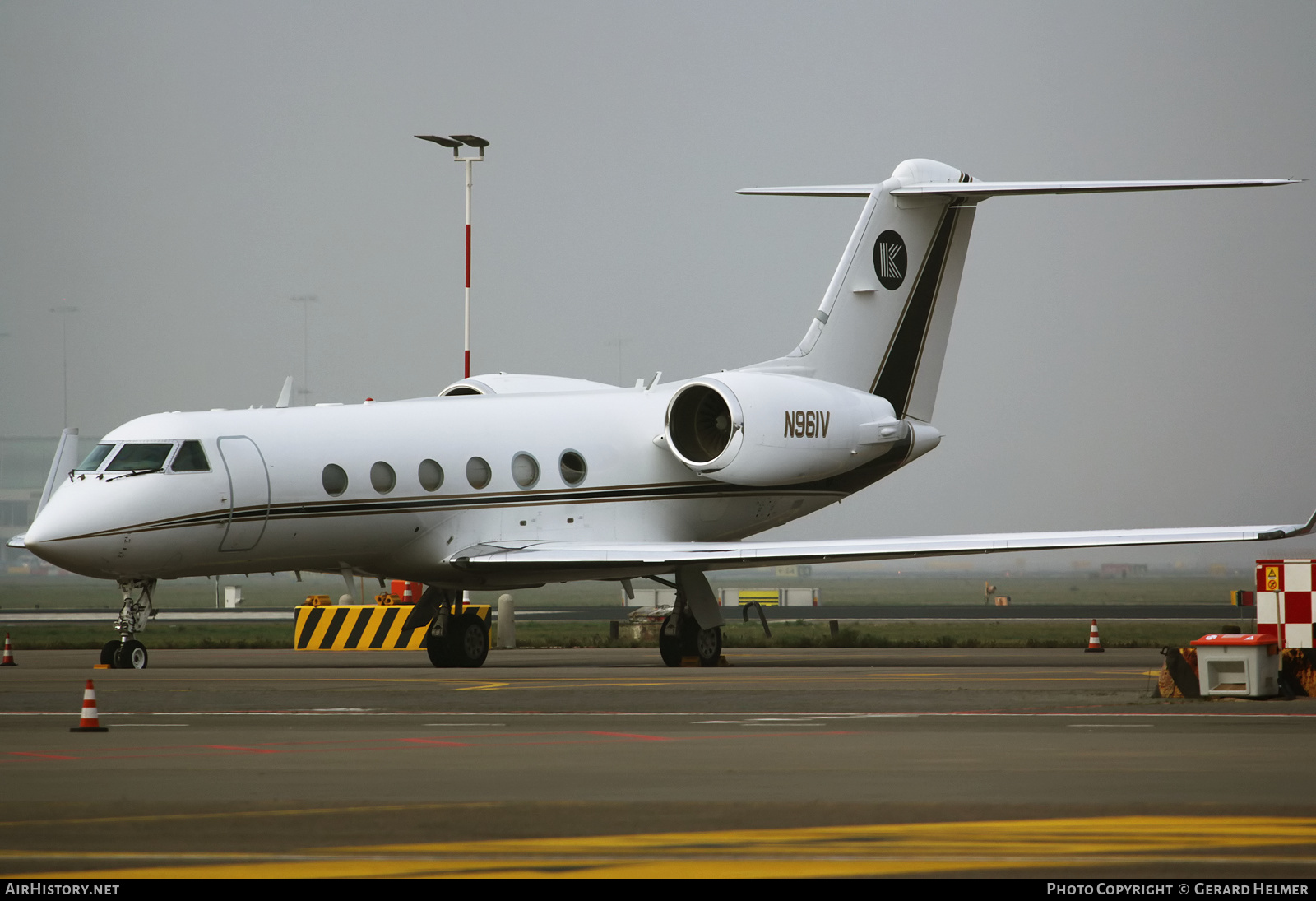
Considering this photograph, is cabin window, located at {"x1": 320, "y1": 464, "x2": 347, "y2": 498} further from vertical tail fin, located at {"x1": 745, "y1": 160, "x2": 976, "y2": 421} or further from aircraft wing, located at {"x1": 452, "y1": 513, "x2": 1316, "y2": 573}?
vertical tail fin, located at {"x1": 745, "y1": 160, "x2": 976, "y2": 421}

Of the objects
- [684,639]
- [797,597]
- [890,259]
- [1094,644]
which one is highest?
[890,259]

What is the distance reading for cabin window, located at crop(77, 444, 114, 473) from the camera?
23578 mm

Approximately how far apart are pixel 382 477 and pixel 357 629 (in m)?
6.81

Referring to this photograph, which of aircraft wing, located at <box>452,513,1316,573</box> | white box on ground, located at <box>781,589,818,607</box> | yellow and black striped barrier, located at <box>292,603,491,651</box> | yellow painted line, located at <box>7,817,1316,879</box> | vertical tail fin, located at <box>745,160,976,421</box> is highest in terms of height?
vertical tail fin, located at <box>745,160,976,421</box>

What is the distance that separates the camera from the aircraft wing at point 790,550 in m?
23.8

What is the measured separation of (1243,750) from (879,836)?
4651 mm

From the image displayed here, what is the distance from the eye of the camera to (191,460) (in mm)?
23578

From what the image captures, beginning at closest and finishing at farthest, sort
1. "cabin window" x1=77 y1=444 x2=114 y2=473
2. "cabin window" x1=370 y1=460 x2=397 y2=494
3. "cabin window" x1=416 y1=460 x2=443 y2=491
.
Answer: "cabin window" x1=77 y1=444 x2=114 y2=473
"cabin window" x1=370 y1=460 x2=397 y2=494
"cabin window" x1=416 y1=460 x2=443 y2=491

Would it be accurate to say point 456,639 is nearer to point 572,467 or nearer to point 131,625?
point 572,467

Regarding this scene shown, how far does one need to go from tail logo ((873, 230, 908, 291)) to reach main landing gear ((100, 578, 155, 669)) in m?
12.9

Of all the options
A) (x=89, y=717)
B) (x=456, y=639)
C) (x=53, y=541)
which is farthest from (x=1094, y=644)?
(x=89, y=717)

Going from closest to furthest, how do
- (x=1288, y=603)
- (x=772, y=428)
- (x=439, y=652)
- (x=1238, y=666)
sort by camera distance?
(x=1238, y=666) → (x=1288, y=603) → (x=439, y=652) → (x=772, y=428)

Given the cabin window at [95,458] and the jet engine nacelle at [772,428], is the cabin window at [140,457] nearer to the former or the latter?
the cabin window at [95,458]

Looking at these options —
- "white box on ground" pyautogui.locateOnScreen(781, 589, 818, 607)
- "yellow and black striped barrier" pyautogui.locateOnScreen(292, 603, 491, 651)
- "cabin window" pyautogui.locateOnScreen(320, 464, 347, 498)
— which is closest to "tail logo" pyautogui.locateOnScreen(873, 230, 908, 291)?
"yellow and black striped barrier" pyautogui.locateOnScreen(292, 603, 491, 651)
